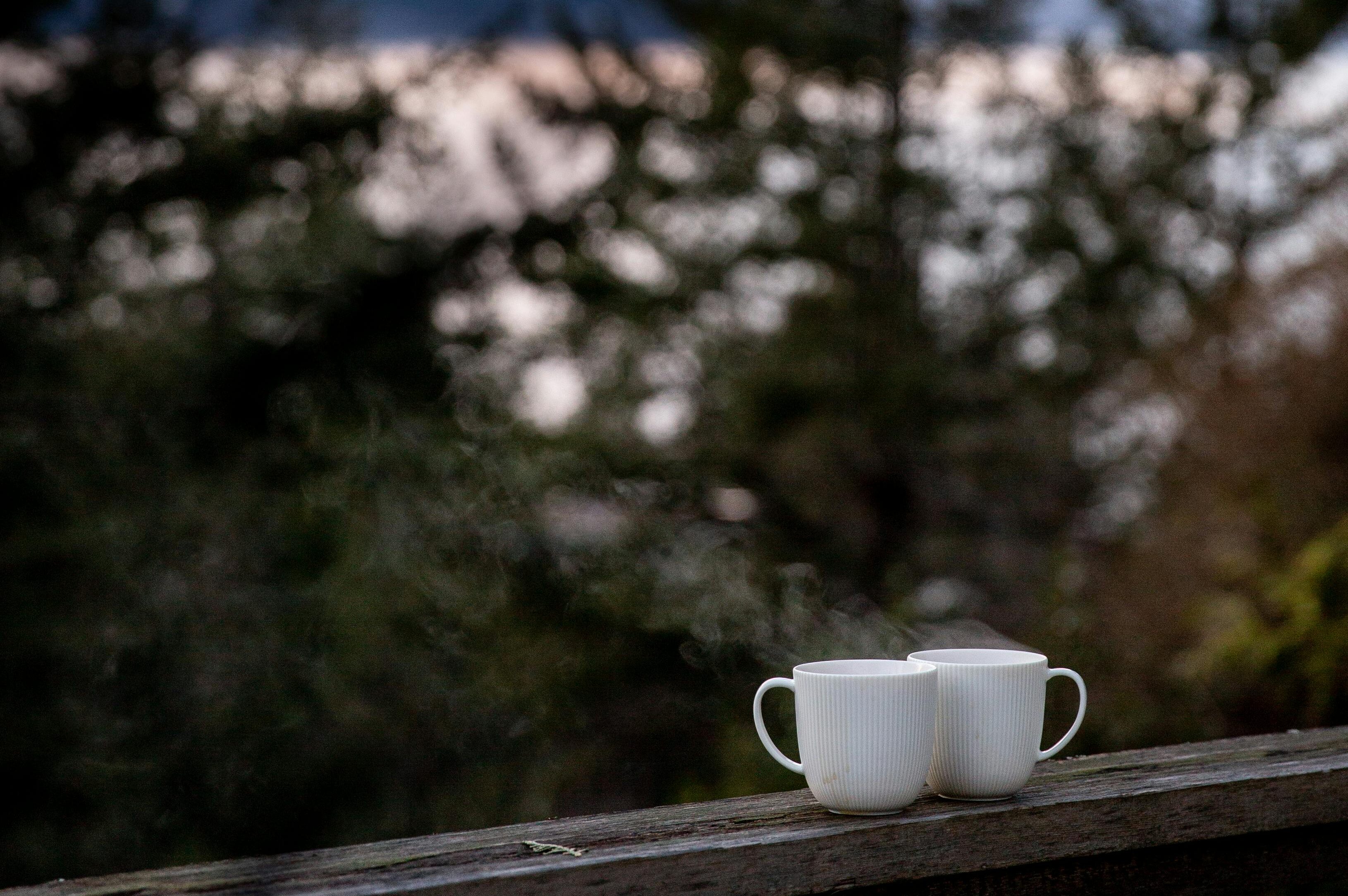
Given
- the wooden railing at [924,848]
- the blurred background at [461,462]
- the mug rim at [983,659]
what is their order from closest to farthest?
the wooden railing at [924,848], the mug rim at [983,659], the blurred background at [461,462]

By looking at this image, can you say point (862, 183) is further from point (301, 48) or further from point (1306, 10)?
point (301, 48)

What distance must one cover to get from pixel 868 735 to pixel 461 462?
2889 mm

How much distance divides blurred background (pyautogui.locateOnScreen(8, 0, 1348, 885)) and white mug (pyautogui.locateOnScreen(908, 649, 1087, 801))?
2014 millimetres

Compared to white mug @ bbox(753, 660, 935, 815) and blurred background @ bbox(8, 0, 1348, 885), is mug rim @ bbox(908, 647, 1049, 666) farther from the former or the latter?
blurred background @ bbox(8, 0, 1348, 885)

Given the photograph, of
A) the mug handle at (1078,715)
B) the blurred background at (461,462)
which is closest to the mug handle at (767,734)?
the mug handle at (1078,715)

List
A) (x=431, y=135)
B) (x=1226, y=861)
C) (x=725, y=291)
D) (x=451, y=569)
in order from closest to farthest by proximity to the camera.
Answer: (x=1226, y=861) < (x=451, y=569) < (x=431, y=135) < (x=725, y=291)

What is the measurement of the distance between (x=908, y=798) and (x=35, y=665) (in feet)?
9.55

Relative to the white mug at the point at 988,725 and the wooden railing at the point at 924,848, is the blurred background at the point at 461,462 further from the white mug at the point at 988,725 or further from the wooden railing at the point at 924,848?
the white mug at the point at 988,725

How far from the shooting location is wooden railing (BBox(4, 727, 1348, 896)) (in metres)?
0.72

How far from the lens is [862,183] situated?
5637mm

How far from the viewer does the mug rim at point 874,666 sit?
2.59 ft

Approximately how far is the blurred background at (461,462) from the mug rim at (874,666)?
202cm

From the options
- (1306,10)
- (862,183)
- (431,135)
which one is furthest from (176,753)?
(1306,10)

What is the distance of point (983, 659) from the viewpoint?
90 cm
